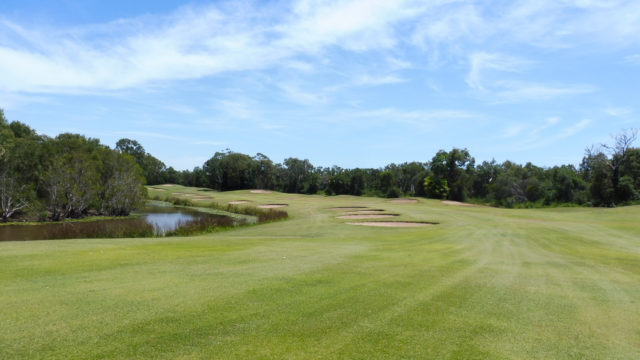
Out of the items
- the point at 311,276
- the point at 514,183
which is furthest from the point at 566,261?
the point at 514,183

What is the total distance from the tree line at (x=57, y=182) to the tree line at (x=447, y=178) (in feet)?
167

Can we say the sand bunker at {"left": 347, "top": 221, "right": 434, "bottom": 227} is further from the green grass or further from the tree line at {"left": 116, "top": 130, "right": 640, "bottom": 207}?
the tree line at {"left": 116, "top": 130, "right": 640, "bottom": 207}

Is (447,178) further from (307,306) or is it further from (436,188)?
(307,306)

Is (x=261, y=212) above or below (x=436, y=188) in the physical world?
below

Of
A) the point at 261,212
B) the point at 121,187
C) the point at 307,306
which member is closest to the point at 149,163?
the point at 121,187

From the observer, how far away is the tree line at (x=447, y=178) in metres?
51.6

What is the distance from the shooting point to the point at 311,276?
8398mm

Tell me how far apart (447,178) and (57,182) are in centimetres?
6177

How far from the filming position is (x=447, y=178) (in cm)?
7169

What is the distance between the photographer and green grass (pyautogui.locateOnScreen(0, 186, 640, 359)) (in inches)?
187

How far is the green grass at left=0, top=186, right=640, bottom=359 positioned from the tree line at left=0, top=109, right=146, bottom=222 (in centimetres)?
2587

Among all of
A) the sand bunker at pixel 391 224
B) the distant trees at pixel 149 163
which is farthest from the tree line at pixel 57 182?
the distant trees at pixel 149 163

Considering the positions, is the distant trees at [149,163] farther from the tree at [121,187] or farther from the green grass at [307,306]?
the green grass at [307,306]

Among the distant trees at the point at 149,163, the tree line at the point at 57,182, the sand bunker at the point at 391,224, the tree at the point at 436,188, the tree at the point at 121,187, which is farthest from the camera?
the distant trees at the point at 149,163
